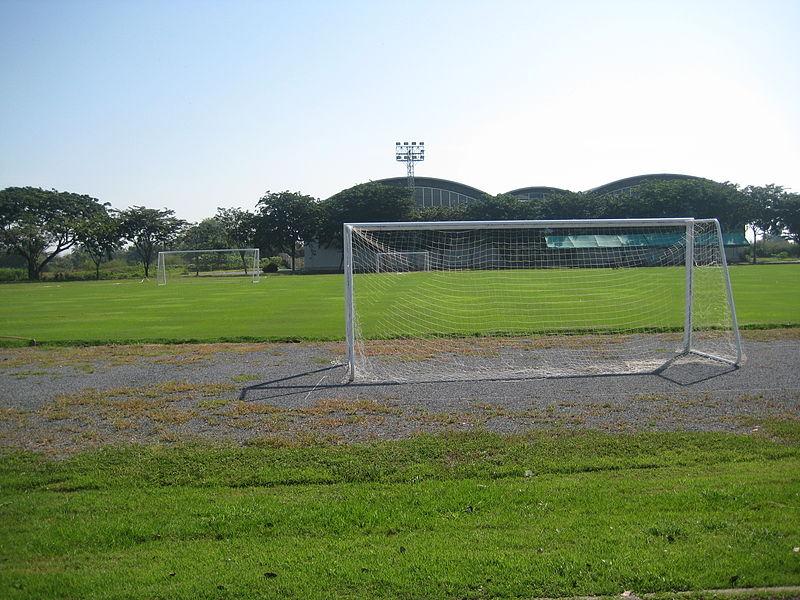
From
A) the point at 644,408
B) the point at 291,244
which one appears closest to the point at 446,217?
the point at 291,244

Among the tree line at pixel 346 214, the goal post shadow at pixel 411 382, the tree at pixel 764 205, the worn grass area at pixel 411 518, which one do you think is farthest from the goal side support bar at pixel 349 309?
the tree at pixel 764 205

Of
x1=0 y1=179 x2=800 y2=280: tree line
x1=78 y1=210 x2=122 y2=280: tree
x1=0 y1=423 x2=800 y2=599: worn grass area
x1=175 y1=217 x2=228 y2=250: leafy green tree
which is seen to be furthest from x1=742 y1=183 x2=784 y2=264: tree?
x1=0 y1=423 x2=800 y2=599: worn grass area

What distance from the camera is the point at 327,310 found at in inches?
942

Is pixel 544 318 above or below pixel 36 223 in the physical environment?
below

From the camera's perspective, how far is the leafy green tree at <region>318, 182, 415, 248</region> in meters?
74.2

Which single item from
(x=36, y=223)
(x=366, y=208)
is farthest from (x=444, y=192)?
(x=36, y=223)

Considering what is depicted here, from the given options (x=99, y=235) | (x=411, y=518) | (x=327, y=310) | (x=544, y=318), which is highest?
(x=99, y=235)

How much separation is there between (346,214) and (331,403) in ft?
219

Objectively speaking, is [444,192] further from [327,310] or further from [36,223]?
[327,310]

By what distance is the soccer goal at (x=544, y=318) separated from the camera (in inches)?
481

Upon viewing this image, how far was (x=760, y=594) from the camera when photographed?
3.93m

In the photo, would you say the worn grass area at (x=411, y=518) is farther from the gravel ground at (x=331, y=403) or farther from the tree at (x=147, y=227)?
Answer: the tree at (x=147, y=227)

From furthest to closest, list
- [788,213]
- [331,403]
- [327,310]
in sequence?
[788,213]
[327,310]
[331,403]

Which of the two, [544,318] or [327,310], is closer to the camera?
[544,318]
